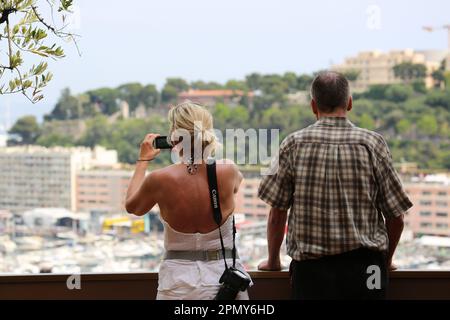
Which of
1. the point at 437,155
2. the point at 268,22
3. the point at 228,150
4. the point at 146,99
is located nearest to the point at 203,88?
the point at 146,99

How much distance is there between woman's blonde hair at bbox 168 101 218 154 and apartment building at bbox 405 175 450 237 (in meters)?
26.9

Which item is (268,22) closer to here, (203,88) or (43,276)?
(203,88)

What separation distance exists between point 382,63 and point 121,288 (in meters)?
36.4

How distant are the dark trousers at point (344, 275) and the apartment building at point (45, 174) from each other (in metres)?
32.2

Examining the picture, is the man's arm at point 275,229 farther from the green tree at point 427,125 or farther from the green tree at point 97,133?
the green tree at point 97,133

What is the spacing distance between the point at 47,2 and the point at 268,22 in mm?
47478

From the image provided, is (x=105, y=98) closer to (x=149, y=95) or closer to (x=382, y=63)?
(x=149, y=95)

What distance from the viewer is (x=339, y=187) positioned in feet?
6.18

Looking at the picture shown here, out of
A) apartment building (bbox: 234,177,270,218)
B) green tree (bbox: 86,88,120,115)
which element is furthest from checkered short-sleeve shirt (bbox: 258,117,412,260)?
green tree (bbox: 86,88,120,115)

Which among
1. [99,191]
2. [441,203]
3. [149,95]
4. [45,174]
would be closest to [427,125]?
[441,203]

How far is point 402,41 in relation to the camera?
143ft

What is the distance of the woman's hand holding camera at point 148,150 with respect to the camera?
6.63 feet


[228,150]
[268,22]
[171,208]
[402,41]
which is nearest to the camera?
[171,208]

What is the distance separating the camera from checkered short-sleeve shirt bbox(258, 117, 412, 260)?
189 centimetres
